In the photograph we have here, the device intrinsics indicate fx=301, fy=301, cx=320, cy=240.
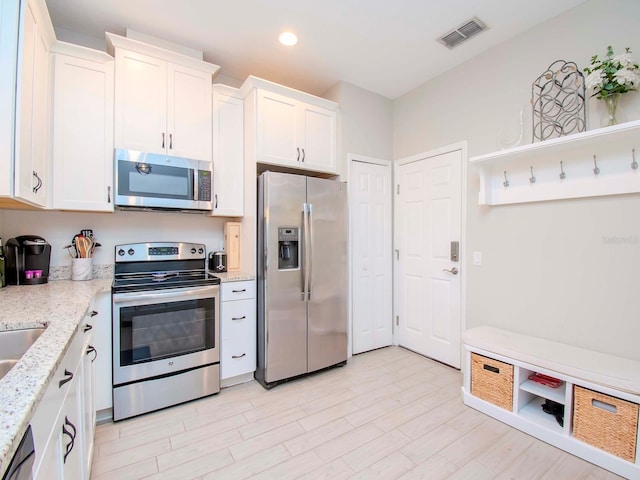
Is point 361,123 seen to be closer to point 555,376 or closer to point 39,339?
point 555,376

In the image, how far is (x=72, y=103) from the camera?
2104 millimetres

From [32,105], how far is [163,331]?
1.56 meters

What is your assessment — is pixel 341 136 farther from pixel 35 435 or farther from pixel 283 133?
pixel 35 435

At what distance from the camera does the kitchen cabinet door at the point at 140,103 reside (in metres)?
2.25

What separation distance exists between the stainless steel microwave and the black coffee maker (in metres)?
0.55

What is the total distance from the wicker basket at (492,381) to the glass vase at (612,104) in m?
1.71

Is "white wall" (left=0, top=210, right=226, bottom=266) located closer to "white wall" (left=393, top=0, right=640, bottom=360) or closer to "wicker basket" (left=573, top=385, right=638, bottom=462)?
"white wall" (left=393, top=0, right=640, bottom=360)

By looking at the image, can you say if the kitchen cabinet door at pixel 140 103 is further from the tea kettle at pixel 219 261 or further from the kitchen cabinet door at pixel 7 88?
the tea kettle at pixel 219 261

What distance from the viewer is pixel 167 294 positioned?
7.17ft

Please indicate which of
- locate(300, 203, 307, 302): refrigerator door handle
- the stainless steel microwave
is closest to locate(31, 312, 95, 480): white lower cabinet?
the stainless steel microwave

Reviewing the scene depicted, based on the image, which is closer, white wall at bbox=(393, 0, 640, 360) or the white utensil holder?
white wall at bbox=(393, 0, 640, 360)

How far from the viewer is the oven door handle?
2.05 metres

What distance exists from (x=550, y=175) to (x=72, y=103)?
3.47 meters

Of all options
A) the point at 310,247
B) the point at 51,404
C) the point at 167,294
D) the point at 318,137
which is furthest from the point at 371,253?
the point at 51,404
